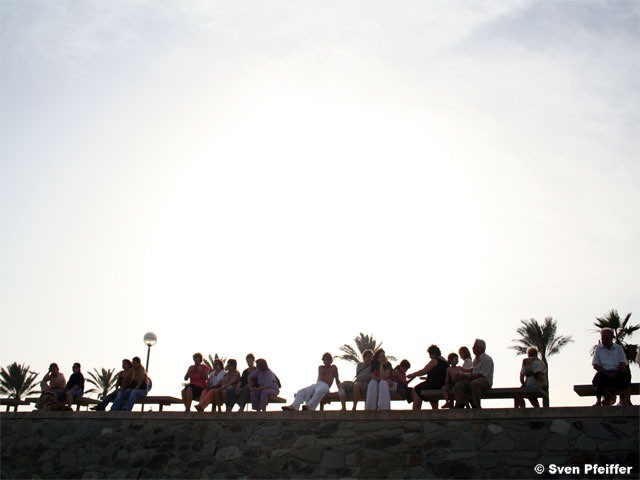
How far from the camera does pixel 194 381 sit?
41.7 feet

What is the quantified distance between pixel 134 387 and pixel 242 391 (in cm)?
250

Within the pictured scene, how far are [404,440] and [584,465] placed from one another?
2501 mm

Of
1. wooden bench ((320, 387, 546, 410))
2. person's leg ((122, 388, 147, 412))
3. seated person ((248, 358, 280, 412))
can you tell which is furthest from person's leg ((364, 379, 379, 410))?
person's leg ((122, 388, 147, 412))

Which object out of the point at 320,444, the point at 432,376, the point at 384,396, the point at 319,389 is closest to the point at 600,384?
the point at 432,376

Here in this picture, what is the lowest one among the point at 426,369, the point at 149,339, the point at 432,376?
the point at 432,376

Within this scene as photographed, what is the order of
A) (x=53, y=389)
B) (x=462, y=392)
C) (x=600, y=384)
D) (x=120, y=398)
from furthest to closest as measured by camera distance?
1. (x=53, y=389)
2. (x=120, y=398)
3. (x=462, y=392)
4. (x=600, y=384)

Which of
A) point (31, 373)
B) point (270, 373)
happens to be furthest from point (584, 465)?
point (31, 373)

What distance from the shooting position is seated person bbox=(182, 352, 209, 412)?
12.5 meters

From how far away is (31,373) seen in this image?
43.7 metres

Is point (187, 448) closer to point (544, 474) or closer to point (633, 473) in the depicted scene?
point (544, 474)

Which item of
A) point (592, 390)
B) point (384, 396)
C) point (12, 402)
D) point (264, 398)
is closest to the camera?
point (592, 390)

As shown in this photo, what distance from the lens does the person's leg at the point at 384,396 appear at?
1056 centimetres

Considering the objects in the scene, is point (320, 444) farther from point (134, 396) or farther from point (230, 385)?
point (134, 396)

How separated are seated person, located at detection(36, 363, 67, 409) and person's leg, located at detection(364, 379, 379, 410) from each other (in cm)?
673
